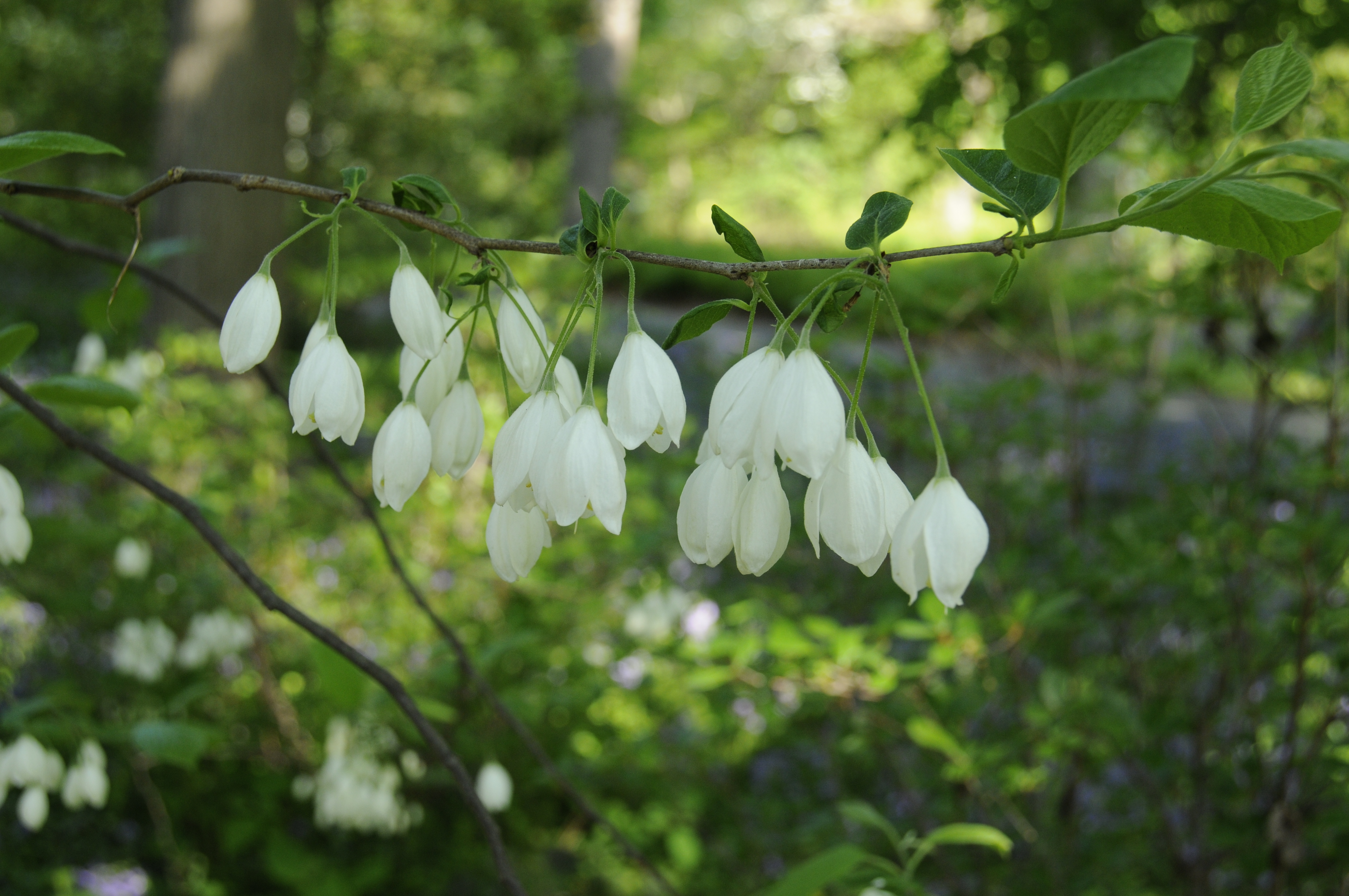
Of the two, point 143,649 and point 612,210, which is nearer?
point 612,210

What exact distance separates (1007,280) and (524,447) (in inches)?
10.5

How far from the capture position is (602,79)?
8.90 metres

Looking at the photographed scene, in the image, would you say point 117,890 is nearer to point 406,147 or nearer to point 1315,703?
point 1315,703

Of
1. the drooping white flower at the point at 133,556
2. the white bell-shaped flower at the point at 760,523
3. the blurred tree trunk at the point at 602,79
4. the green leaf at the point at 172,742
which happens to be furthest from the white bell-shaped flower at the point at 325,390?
the blurred tree trunk at the point at 602,79

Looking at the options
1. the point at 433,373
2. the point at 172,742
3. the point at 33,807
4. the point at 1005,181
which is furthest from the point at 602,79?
the point at 1005,181

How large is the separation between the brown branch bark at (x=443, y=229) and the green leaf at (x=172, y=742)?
64cm

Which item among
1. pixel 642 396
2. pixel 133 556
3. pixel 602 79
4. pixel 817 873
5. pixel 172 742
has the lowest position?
pixel 817 873

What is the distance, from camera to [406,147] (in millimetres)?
6555

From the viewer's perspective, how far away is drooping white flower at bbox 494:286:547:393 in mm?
595

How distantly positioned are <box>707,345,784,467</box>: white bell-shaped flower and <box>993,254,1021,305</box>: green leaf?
0.38 ft

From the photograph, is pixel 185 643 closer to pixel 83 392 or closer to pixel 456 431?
pixel 83 392

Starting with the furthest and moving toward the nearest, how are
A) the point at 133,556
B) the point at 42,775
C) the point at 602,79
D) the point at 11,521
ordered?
the point at 602,79, the point at 133,556, the point at 42,775, the point at 11,521

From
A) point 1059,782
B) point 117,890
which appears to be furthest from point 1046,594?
point 117,890

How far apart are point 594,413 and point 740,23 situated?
74.7 ft
